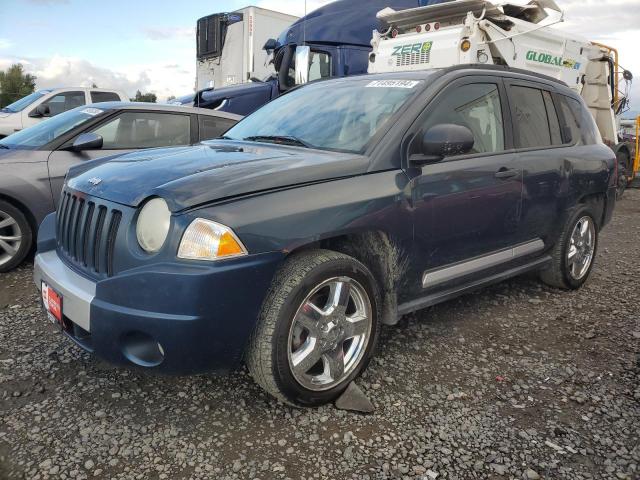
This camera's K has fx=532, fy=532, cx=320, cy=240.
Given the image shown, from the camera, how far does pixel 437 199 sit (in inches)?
118

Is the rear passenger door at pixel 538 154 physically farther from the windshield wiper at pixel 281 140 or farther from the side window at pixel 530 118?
the windshield wiper at pixel 281 140

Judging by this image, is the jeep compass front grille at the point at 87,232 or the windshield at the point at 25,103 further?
the windshield at the point at 25,103

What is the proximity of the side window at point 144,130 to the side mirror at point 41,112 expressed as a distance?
22.6ft

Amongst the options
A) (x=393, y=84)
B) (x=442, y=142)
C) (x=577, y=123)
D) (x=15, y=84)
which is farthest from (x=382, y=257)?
(x=15, y=84)

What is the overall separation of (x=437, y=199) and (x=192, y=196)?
141cm

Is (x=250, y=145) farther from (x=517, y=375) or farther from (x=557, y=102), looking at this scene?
(x=557, y=102)

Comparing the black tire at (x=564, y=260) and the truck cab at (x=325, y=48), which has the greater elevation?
the truck cab at (x=325, y=48)

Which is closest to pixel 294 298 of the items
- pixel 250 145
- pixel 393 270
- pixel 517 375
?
pixel 393 270

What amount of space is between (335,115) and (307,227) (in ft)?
3.60

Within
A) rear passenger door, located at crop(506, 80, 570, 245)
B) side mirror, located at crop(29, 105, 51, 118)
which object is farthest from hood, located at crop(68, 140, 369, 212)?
side mirror, located at crop(29, 105, 51, 118)

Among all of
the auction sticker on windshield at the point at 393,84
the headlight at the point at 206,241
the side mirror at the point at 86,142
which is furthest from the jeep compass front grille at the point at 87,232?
the side mirror at the point at 86,142

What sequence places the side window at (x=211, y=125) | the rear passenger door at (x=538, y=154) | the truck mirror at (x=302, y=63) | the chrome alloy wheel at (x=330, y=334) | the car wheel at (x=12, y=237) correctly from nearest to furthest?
the chrome alloy wheel at (x=330, y=334) → the rear passenger door at (x=538, y=154) → the car wheel at (x=12, y=237) → the side window at (x=211, y=125) → the truck mirror at (x=302, y=63)

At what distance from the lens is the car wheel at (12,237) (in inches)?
178

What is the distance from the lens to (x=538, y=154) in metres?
3.79
